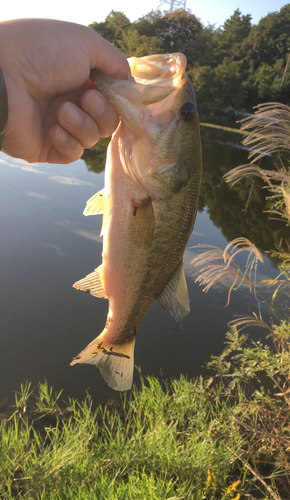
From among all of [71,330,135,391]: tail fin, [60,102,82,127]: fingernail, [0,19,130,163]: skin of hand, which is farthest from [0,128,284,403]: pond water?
[60,102,82,127]: fingernail

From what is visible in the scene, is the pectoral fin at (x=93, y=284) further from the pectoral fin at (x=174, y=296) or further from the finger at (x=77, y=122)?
the finger at (x=77, y=122)

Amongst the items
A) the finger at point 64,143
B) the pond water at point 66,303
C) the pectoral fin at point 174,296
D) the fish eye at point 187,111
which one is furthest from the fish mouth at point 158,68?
the pond water at point 66,303

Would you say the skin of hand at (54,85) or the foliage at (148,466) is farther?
the foliage at (148,466)

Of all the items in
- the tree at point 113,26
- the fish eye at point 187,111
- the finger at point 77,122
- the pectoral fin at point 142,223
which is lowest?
the pectoral fin at point 142,223

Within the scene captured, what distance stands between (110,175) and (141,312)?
76cm

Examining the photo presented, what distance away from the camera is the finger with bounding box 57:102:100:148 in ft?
5.06

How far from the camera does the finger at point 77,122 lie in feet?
5.06

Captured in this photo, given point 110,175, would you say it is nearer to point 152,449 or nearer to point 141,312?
point 141,312

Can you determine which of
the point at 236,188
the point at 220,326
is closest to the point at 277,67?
the point at 236,188

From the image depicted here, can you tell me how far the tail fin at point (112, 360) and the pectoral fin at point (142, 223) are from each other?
633 mm

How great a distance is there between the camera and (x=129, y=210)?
157cm

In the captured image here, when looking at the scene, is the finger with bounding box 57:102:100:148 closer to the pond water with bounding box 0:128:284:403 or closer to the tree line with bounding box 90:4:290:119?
the pond water with bounding box 0:128:284:403

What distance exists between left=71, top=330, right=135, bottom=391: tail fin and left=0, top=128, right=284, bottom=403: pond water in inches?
121

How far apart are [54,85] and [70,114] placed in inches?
6.2
